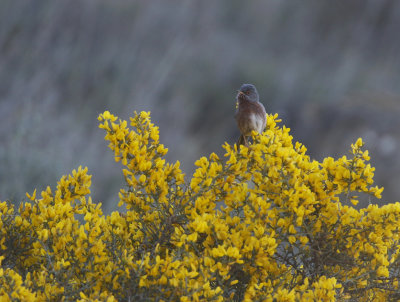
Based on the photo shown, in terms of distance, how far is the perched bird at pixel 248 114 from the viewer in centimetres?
289

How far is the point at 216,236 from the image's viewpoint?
84.8 inches

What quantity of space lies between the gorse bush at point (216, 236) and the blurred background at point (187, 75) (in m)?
3.71

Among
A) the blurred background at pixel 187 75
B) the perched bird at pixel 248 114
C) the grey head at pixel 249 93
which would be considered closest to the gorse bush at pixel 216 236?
the perched bird at pixel 248 114

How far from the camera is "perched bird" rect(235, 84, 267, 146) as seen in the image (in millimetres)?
2893

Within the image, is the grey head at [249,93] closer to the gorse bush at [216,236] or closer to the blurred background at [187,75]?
the gorse bush at [216,236]

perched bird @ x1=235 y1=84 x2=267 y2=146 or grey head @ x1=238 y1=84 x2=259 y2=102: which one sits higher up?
grey head @ x1=238 y1=84 x2=259 y2=102

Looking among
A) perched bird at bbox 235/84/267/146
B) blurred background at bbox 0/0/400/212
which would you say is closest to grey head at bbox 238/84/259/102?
perched bird at bbox 235/84/267/146

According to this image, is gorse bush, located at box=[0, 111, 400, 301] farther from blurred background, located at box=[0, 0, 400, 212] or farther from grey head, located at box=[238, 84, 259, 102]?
blurred background, located at box=[0, 0, 400, 212]

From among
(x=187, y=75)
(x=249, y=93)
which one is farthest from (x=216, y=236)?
Result: (x=187, y=75)

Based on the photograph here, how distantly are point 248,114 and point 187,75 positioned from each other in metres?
9.34

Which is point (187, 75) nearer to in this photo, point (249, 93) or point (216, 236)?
point (249, 93)

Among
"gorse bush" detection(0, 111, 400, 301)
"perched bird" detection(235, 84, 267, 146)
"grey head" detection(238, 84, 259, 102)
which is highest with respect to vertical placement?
"grey head" detection(238, 84, 259, 102)

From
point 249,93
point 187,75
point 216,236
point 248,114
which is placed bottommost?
point 216,236

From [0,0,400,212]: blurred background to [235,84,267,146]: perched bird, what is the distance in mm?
3430
